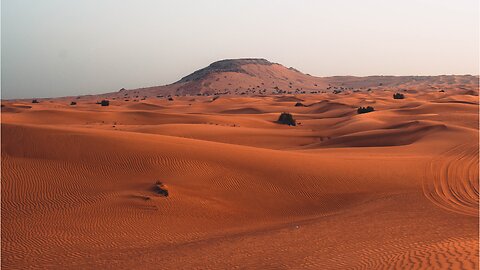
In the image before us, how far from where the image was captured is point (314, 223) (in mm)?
11789

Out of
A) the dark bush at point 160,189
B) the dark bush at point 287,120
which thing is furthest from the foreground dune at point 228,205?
the dark bush at point 287,120

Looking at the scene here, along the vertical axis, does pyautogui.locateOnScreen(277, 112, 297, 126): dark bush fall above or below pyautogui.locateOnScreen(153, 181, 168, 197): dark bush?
above

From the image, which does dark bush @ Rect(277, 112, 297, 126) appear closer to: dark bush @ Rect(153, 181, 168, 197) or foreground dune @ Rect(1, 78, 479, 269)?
foreground dune @ Rect(1, 78, 479, 269)

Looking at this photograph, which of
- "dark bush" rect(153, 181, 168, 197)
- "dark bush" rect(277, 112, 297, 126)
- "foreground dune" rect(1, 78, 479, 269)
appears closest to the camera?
"foreground dune" rect(1, 78, 479, 269)

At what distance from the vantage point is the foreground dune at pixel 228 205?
9.12 meters

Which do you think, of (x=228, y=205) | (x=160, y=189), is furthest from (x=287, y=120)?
(x=160, y=189)

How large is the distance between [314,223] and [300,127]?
26.8 m

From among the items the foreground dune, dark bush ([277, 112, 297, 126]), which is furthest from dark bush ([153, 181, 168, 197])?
dark bush ([277, 112, 297, 126])

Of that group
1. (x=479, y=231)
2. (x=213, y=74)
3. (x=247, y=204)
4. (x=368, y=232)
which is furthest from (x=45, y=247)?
(x=213, y=74)

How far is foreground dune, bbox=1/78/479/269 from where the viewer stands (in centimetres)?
912

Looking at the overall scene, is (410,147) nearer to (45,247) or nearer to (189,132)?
(189,132)

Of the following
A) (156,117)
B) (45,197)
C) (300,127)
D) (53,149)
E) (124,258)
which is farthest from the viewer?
(156,117)

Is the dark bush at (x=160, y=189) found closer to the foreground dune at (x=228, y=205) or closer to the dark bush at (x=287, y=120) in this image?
the foreground dune at (x=228, y=205)

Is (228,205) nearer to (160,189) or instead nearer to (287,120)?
(160,189)
